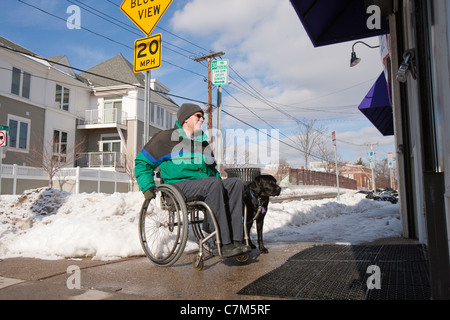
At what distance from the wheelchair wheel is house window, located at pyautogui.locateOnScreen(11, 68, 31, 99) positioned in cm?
2010

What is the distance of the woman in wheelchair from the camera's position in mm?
2795

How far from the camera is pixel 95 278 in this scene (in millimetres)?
2656

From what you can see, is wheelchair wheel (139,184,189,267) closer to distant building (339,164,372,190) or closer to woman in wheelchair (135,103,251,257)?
woman in wheelchair (135,103,251,257)

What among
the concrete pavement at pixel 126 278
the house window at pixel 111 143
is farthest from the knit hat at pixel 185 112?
the house window at pixel 111 143

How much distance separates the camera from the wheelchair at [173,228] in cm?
278

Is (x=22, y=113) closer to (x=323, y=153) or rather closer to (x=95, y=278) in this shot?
(x=95, y=278)

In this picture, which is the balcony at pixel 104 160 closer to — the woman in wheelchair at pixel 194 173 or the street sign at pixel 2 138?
the street sign at pixel 2 138

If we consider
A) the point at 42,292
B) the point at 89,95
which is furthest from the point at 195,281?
the point at 89,95

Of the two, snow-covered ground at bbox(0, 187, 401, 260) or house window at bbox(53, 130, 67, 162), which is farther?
house window at bbox(53, 130, 67, 162)

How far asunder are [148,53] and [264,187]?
8.38 feet

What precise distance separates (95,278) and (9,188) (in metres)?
16.9

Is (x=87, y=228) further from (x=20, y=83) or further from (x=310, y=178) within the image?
(x=310, y=178)

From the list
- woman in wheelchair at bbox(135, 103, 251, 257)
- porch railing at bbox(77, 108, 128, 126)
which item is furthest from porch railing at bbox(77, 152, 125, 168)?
woman in wheelchair at bbox(135, 103, 251, 257)

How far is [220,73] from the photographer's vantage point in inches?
513
